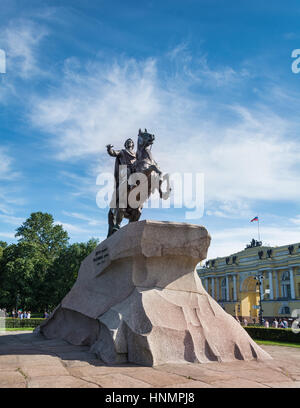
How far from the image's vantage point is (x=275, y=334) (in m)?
18.0

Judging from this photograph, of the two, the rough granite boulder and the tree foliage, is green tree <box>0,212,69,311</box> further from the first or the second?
the rough granite boulder

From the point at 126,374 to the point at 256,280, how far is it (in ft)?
209

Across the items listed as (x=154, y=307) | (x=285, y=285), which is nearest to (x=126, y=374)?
(x=154, y=307)

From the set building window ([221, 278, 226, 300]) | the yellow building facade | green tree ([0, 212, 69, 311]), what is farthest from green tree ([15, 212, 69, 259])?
building window ([221, 278, 226, 300])

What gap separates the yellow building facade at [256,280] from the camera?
56.4m

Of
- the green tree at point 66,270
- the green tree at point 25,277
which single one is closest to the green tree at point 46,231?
the green tree at point 25,277

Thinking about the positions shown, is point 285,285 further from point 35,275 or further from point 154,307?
point 154,307

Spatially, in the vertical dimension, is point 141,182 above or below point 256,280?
above

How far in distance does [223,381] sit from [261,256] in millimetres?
61814

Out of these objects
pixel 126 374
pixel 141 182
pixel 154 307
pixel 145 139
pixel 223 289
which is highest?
pixel 145 139

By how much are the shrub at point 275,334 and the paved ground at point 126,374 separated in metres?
11.8

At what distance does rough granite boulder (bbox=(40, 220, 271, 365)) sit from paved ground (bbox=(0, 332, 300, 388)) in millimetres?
348

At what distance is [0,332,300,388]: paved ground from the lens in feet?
15.0
